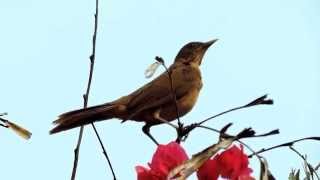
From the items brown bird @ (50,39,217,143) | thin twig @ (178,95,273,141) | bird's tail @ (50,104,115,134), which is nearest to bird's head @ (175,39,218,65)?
brown bird @ (50,39,217,143)

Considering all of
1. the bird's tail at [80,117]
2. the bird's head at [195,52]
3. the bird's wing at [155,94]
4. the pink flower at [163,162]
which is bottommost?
the pink flower at [163,162]

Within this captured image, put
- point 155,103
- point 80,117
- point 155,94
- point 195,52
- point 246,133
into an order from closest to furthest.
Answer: point 246,133
point 80,117
point 155,103
point 155,94
point 195,52

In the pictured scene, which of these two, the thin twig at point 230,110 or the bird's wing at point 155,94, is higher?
the bird's wing at point 155,94

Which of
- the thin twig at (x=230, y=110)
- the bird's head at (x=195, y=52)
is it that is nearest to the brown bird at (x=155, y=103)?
the bird's head at (x=195, y=52)

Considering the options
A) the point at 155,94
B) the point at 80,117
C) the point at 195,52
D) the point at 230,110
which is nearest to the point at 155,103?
the point at 155,94

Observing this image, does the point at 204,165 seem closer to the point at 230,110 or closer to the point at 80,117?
the point at 230,110

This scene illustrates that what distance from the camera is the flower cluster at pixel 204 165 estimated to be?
1.27m

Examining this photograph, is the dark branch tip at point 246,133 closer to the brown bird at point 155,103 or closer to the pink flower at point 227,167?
the pink flower at point 227,167

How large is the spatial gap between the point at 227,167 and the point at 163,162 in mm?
132

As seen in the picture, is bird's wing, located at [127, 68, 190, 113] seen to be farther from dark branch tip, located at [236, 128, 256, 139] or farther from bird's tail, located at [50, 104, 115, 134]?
dark branch tip, located at [236, 128, 256, 139]

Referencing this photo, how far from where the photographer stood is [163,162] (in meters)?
1.27

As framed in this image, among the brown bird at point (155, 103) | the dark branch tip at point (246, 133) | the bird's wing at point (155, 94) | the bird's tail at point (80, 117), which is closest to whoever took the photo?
the dark branch tip at point (246, 133)

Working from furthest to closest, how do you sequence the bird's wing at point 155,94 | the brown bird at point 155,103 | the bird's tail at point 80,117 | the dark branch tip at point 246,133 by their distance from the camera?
the bird's wing at point 155,94
the brown bird at point 155,103
the bird's tail at point 80,117
the dark branch tip at point 246,133

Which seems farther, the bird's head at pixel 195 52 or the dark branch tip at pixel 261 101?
the bird's head at pixel 195 52
